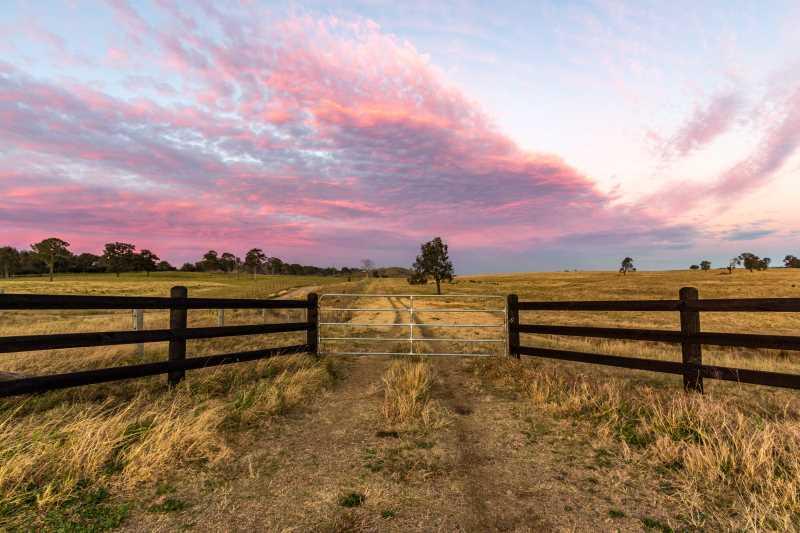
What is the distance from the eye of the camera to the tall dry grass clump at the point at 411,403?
5.42 meters

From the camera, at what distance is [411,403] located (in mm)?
5812

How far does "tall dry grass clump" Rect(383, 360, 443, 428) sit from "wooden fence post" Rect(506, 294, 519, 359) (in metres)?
2.86

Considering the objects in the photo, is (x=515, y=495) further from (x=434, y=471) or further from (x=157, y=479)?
(x=157, y=479)

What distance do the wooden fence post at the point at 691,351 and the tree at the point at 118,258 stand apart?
147 m

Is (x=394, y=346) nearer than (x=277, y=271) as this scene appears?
Yes

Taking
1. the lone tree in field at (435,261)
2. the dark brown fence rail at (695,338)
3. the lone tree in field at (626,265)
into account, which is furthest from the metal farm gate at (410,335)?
the lone tree in field at (626,265)

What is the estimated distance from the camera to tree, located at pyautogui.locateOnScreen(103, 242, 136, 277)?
121 m

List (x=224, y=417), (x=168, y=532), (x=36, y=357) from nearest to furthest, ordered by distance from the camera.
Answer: (x=168, y=532) < (x=224, y=417) < (x=36, y=357)

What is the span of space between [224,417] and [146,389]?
205 cm

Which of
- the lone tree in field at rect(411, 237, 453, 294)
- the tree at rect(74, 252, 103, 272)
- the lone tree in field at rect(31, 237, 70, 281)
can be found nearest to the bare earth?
the lone tree in field at rect(411, 237, 453, 294)

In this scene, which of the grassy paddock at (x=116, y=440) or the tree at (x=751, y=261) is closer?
the grassy paddock at (x=116, y=440)

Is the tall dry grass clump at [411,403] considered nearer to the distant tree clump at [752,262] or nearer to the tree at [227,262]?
the distant tree clump at [752,262]

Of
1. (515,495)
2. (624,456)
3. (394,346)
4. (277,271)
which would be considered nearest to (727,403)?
(624,456)

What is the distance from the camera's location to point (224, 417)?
5.07 m
